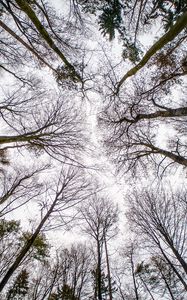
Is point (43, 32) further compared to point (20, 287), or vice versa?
point (20, 287)

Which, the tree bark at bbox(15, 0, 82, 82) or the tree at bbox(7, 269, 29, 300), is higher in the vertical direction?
the tree bark at bbox(15, 0, 82, 82)

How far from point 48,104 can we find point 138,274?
1819 cm

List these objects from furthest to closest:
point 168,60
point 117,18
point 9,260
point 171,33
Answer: point 9,260 < point 168,60 < point 117,18 < point 171,33

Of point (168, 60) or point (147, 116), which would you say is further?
point (147, 116)

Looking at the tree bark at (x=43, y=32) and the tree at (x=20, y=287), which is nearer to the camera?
the tree bark at (x=43, y=32)

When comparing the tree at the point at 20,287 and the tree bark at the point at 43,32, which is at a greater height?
the tree bark at the point at 43,32

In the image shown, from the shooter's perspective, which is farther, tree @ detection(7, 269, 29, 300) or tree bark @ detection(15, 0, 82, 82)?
tree @ detection(7, 269, 29, 300)

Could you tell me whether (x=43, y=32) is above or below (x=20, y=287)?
above

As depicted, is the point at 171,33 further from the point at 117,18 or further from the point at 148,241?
the point at 148,241

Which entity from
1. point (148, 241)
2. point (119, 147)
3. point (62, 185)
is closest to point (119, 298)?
point (148, 241)

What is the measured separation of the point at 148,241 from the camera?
9.86 metres

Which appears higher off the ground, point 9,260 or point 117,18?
point 117,18

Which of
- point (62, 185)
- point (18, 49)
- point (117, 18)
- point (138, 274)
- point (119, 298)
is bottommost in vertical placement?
point (119, 298)

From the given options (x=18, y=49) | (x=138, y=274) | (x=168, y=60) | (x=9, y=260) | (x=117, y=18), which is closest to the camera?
(x=117, y=18)
